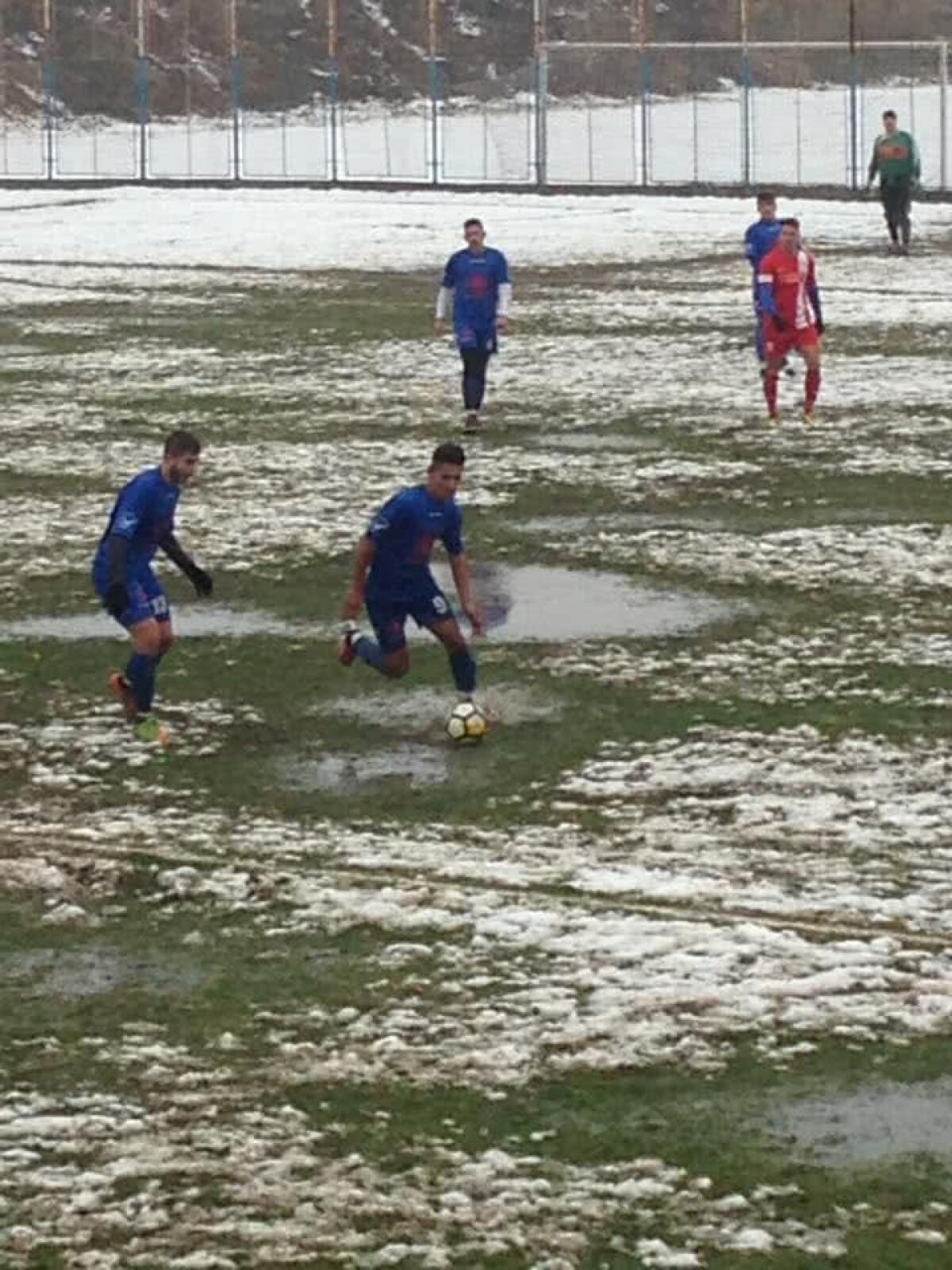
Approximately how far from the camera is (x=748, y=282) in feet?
133

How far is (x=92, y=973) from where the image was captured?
36.4 ft

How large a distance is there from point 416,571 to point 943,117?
46036mm

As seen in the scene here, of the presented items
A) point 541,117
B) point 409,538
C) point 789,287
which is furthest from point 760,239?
point 541,117

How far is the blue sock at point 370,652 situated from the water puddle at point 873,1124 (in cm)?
593

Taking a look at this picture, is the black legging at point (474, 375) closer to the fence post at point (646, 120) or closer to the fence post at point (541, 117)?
the fence post at point (646, 120)

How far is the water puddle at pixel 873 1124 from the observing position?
29.8 ft

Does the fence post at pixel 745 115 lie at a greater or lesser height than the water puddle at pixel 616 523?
greater

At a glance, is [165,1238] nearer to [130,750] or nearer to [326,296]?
[130,750]

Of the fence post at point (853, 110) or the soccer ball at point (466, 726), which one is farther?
the fence post at point (853, 110)

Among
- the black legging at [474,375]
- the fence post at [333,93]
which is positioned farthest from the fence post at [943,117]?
the black legging at [474,375]

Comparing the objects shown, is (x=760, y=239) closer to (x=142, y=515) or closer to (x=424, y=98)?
(x=142, y=515)

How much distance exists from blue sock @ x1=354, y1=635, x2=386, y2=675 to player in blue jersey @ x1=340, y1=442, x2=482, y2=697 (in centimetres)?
2

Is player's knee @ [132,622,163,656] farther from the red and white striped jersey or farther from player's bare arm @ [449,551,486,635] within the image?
the red and white striped jersey

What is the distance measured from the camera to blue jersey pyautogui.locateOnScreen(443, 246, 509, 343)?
86.5 feet
